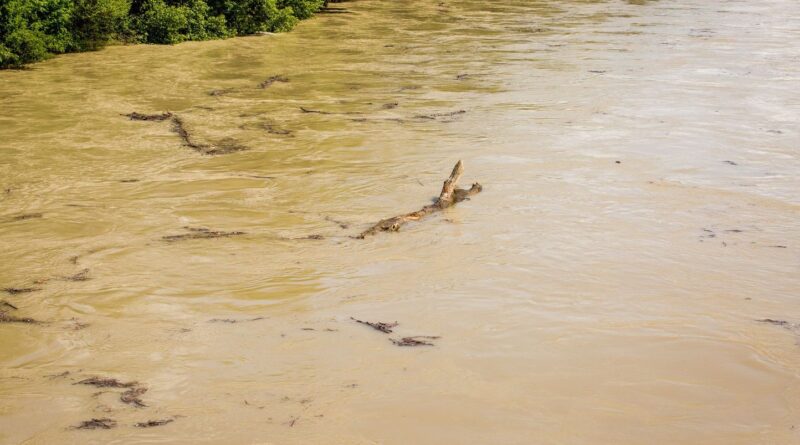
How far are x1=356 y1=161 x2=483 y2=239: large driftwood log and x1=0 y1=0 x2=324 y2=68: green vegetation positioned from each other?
882cm

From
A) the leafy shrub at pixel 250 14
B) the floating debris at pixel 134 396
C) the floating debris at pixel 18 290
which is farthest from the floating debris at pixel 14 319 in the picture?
the leafy shrub at pixel 250 14

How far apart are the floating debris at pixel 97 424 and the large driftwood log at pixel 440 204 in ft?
10.6

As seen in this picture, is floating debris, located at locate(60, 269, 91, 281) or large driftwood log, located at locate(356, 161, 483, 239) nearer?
floating debris, located at locate(60, 269, 91, 281)

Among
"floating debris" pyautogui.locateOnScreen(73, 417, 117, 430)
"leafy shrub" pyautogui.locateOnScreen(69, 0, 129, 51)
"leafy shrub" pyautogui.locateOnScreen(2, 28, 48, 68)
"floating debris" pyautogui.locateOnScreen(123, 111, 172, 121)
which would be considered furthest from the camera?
"leafy shrub" pyautogui.locateOnScreen(69, 0, 129, 51)

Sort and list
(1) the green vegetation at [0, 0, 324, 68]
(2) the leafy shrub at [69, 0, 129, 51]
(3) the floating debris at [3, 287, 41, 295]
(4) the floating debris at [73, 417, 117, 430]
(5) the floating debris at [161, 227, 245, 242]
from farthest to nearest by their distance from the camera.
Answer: (2) the leafy shrub at [69, 0, 129, 51], (1) the green vegetation at [0, 0, 324, 68], (5) the floating debris at [161, 227, 245, 242], (3) the floating debris at [3, 287, 41, 295], (4) the floating debris at [73, 417, 117, 430]

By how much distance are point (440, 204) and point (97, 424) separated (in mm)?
4256

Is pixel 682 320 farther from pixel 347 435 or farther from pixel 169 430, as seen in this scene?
pixel 169 430

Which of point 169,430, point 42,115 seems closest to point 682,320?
point 169,430

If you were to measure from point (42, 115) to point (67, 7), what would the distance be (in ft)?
14.5

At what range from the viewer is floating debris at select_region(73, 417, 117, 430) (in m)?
4.69

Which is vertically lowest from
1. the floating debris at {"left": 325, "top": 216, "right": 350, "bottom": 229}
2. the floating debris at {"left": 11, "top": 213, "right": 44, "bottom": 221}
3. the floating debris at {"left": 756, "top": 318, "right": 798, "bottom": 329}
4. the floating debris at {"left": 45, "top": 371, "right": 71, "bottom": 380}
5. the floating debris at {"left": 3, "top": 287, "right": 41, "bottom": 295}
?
the floating debris at {"left": 11, "top": 213, "right": 44, "bottom": 221}

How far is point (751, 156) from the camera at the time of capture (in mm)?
10336

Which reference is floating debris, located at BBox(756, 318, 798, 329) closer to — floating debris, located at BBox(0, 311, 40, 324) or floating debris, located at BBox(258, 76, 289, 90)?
floating debris, located at BBox(0, 311, 40, 324)

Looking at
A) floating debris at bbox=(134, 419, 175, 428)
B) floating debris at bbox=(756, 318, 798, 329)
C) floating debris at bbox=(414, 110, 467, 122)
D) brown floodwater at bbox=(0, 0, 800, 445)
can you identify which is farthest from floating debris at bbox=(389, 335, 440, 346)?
floating debris at bbox=(414, 110, 467, 122)
